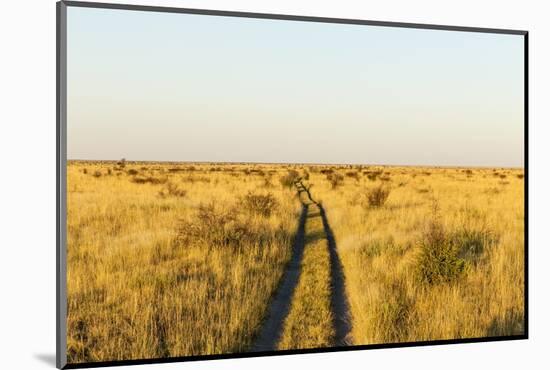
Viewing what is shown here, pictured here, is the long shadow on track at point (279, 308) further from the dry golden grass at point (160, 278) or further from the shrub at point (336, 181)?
the shrub at point (336, 181)

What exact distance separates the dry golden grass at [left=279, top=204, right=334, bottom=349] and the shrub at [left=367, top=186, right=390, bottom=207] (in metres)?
3.83

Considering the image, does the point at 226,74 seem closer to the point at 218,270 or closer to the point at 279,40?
the point at 279,40

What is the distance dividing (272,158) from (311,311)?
194 centimetres

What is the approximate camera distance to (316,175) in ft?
90.8

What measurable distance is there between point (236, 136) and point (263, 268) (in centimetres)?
160

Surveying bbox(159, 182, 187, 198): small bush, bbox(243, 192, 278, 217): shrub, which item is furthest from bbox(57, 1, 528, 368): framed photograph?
bbox(159, 182, 187, 198): small bush

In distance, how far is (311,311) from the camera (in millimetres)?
7480

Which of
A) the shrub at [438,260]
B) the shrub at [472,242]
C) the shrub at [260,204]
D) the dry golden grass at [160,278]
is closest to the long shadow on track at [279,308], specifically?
the dry golden grass at [160,278]

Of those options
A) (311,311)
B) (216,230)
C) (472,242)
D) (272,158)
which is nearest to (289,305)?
(311,311)

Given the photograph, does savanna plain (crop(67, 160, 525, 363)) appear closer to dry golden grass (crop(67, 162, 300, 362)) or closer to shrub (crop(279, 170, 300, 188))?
dry golden grass (crop(67, 162, 300, 362))

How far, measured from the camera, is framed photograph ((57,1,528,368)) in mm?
6762

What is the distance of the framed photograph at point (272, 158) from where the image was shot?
6.76m

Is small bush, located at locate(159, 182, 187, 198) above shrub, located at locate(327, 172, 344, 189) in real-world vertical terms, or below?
below
